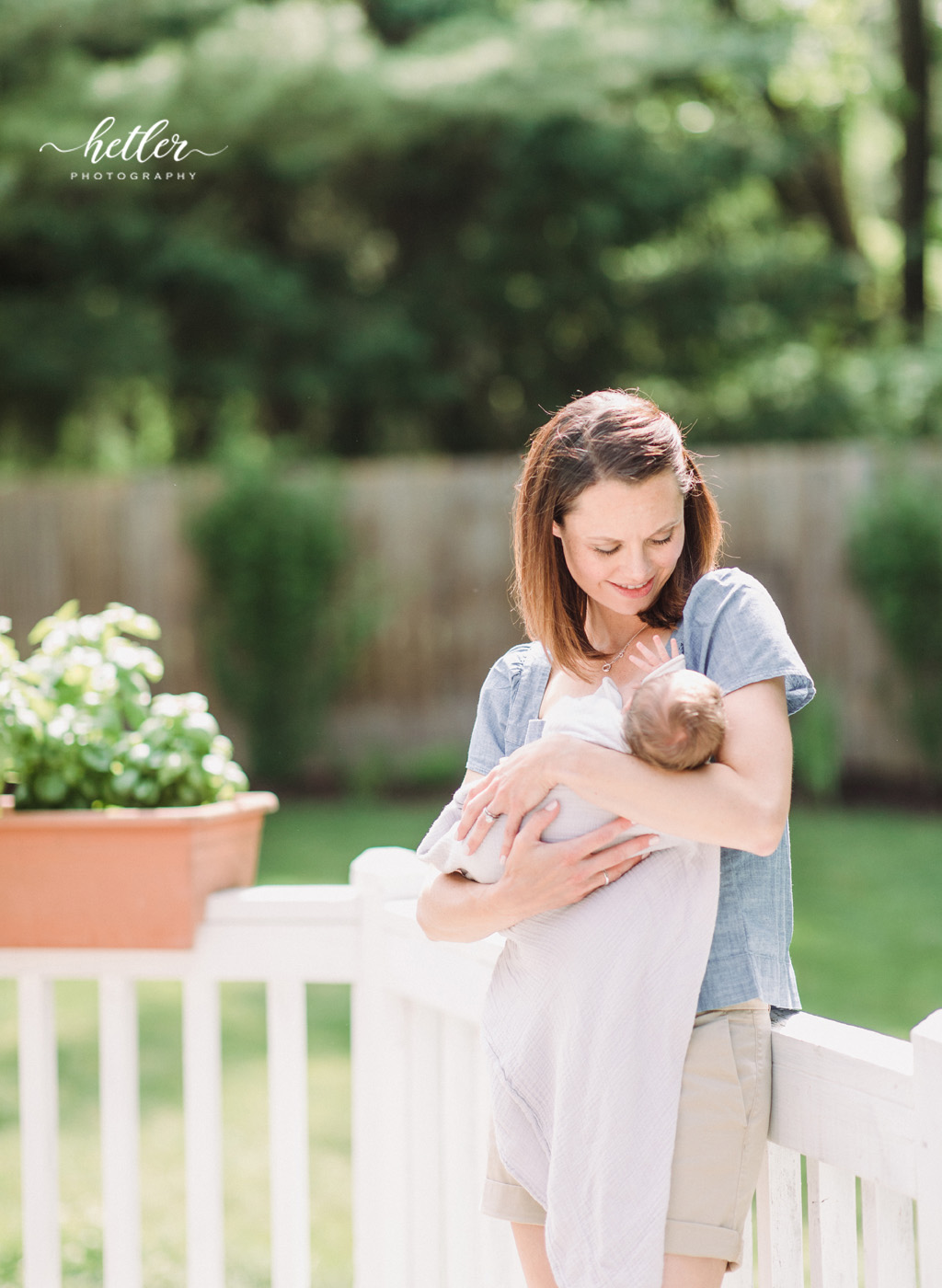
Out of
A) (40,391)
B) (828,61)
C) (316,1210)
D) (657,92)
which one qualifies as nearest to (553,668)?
(316,1210)

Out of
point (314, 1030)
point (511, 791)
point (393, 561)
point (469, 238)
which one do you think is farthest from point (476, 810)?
point (469, 238)

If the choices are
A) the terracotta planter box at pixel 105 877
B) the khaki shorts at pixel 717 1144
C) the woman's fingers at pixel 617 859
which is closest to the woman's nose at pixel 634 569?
the woman's fingers at pixel 617 859

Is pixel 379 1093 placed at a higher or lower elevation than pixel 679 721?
lower

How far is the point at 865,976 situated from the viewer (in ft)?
12.3

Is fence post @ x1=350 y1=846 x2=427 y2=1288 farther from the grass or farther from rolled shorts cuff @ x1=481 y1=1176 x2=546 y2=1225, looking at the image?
the grass

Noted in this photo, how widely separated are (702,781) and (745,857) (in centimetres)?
14

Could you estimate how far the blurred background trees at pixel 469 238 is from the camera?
7.88 m

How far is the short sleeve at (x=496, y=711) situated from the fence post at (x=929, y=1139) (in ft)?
1.77

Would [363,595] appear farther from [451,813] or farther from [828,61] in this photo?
[828,61]

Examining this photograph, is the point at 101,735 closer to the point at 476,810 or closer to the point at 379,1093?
the point at 379,1093

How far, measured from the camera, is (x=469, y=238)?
31.7ft

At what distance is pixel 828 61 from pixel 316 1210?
416 inches

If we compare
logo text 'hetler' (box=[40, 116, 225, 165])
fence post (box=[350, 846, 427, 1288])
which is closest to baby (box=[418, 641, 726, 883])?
fence post (box=[350, 846, 427, 1288])

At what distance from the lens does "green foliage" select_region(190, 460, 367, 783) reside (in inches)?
262
